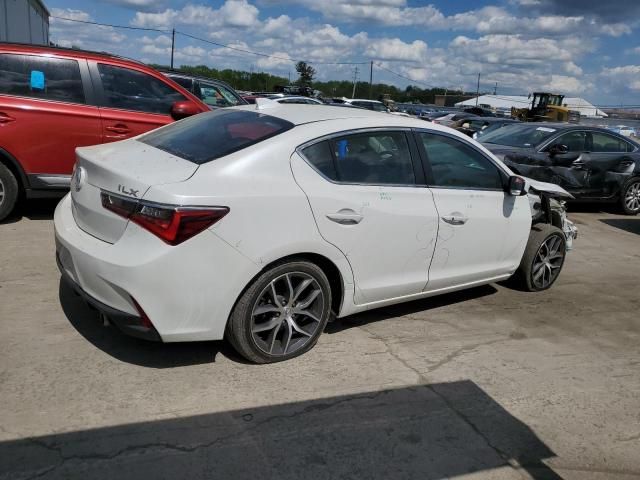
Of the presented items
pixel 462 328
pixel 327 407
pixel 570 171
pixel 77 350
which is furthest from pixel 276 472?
pixel 570 171

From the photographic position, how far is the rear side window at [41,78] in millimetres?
5793

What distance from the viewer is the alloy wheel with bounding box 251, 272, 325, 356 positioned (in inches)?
137

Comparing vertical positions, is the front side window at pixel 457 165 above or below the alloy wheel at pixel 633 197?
above

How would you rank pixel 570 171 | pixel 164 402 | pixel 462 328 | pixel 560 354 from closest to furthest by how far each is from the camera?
1. pixel 164 402
2. pixel 560 354
3. pixel 462 328
4. pixel 570 171

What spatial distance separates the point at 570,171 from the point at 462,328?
6015mm

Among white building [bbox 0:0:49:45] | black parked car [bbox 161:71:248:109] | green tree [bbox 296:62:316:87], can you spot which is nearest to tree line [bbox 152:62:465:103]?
green tree [bbox 296:62:316:87]

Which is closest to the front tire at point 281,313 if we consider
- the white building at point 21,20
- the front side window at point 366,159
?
the front side window at point 366,159

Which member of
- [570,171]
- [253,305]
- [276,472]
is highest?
[570,171]

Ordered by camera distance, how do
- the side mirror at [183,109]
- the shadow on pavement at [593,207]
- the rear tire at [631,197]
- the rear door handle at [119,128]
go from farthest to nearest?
1. the shadow on pavement at [593,207]
2. the rear tire at [631,197]
3. the side mirror at [183,109]
4. the rear door handle at [119,128]

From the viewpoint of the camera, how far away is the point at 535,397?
11.8ft

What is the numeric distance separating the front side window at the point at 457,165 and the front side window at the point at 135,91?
3565 mm

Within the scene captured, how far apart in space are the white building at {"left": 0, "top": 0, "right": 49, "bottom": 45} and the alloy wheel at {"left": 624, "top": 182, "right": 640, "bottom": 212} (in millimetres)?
17077

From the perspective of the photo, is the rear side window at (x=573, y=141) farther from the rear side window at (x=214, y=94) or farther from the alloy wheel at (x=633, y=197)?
the rear side window at (x=214, y=94)

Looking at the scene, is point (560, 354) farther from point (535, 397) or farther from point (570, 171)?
point (570, 171)
